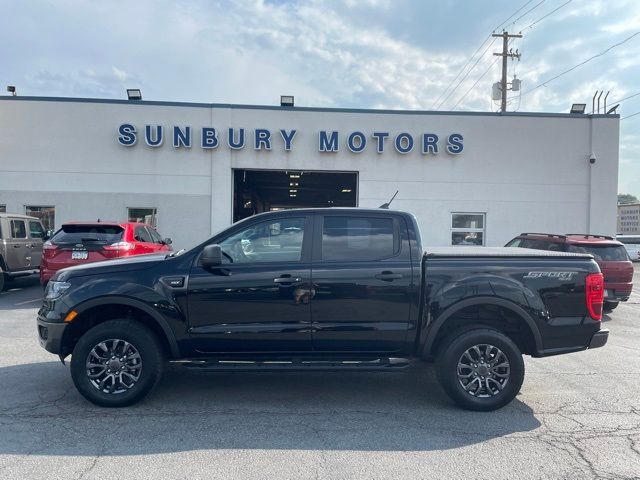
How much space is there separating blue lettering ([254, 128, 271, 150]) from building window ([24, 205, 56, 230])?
6781mm

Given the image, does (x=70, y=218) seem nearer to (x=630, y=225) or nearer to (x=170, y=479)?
(x=170, y=479)

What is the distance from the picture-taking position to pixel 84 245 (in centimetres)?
979

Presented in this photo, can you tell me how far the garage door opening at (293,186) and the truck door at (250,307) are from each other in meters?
12.3

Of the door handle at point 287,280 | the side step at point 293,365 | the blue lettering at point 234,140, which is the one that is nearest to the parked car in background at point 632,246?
the blue lettering at point 234,140

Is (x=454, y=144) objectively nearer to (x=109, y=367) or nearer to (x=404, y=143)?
(x=404, y=143)

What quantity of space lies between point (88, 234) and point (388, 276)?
7.29 metres

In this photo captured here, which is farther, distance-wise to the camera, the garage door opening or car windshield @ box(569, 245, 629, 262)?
the garage door opening

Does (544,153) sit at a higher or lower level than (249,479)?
higher

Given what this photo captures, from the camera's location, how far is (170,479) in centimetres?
351

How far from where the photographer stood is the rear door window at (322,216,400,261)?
5.01 meters

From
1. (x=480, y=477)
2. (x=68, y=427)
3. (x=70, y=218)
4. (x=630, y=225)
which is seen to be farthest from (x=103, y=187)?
(x=630, y=225)

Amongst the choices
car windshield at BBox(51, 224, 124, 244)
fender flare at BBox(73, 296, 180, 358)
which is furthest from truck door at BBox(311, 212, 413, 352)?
car windshield at BBox(51, 224, 124, 244)

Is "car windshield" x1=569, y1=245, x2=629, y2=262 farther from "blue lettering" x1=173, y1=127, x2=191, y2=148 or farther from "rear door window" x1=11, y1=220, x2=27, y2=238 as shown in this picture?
"rear door window" x1=11, y1=220, x2=27, y2=238

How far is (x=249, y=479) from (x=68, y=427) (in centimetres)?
188
